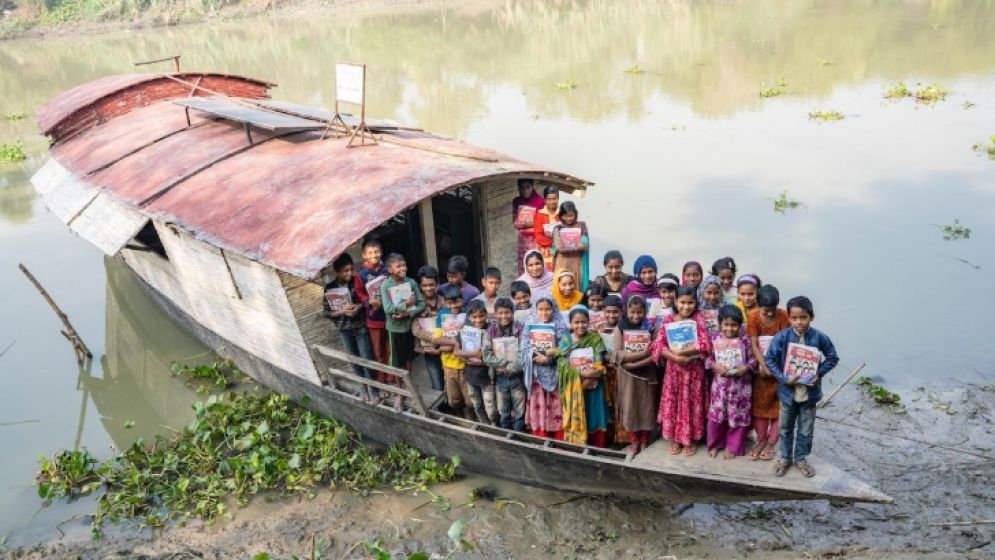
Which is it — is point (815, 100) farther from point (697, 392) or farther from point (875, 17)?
point (697, 392)

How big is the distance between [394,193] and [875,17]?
21.5m

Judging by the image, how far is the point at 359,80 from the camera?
255 inches

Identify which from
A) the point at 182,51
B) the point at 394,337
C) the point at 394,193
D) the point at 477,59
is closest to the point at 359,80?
the point at 394,193

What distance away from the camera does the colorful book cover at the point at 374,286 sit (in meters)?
5.44

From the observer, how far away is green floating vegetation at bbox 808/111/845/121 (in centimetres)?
1415

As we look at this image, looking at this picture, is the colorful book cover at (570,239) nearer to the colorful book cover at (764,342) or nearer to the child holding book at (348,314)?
the child holding book at (348,314)

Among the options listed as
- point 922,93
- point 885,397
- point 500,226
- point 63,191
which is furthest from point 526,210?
point 922,93

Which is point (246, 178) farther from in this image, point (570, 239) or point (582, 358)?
point (582, 358)

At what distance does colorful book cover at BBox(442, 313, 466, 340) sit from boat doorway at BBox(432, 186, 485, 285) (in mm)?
1562

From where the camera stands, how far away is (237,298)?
6.24 meters

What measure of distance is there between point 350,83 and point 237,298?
2105 mm

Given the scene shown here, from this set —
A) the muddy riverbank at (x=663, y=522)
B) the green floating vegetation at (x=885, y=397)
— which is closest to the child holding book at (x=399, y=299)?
the muddy riverbank at (x=663, y=522)

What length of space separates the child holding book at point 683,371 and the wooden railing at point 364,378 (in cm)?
167

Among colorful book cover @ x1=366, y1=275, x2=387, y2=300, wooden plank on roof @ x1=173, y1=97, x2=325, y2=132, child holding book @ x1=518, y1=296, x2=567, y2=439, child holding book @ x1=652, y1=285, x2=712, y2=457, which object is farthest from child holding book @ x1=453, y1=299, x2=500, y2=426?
wooden plank on roof @ x1=173, y1=97, x2=325, y2=132
